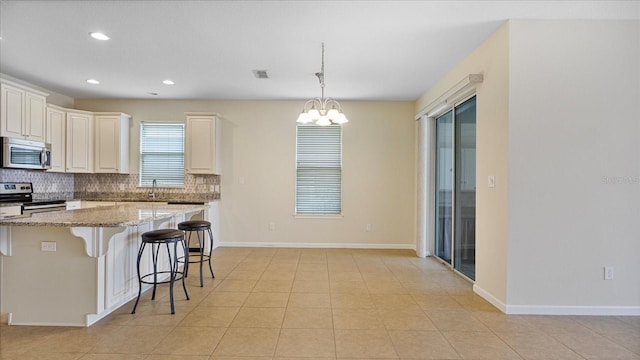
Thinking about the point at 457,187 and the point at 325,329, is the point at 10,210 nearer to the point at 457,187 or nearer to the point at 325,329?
the point at 325,329

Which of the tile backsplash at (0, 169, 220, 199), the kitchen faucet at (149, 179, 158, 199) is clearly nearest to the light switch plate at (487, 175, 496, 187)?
A: the tile backsplash at (0, 169, 220, 199)

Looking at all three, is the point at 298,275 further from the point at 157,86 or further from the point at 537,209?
the point at 157,86

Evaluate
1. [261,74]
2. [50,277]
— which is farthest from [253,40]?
[50,277]

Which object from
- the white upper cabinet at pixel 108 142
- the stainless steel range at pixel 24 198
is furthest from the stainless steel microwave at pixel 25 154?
the white upper cabinet at pixel 108 142

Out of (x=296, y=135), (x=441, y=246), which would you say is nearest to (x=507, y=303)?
(x=441, y=246)

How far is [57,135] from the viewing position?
5.30 metres

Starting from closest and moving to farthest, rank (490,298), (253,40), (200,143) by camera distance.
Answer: (490,298) < (253,40) < (200,143)

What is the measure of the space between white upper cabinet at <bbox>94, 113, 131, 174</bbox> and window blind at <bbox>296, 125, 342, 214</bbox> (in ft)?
9.90

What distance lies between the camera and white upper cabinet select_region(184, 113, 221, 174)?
5.67 m

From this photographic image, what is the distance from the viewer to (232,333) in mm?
2664

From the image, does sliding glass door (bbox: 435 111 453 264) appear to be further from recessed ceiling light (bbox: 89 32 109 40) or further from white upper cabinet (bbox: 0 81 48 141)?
white upper cabinet (bbox: 0 81 48 141)

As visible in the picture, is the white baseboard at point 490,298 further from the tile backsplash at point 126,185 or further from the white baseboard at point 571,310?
the tile backsplash at point 126,185

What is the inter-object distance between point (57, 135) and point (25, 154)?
0.73m

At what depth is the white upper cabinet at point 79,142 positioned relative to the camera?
17.9 ft
